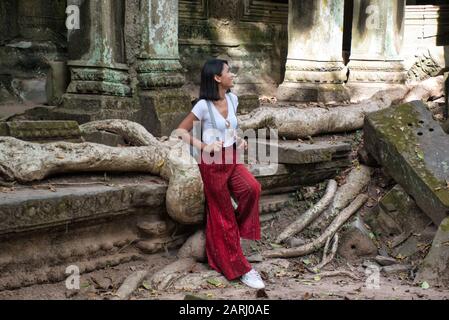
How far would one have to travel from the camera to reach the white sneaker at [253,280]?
5.42m

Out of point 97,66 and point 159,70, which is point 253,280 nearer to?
point 159,70

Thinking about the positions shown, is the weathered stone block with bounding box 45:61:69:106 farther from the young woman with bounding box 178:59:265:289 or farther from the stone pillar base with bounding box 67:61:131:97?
the young woman with bounding box 178:59:265:289

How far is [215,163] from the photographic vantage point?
5.47 metres

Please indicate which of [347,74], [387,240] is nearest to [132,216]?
[387,240]

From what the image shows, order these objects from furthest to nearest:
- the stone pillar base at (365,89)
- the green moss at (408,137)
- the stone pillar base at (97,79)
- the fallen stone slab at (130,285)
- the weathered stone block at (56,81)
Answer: the stone pillar base at (365,89) → the weathered stone block at (56,81) → the stone pillar base at (97,79) → the green moss at (408,137) → the fallen stone slab at (130,285)

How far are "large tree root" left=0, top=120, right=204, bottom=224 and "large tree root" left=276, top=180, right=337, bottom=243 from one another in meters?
1.08

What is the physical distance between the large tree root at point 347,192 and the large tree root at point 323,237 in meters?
0.07

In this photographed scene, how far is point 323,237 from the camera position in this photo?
21.3 feet

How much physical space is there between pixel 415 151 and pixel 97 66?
3006mm

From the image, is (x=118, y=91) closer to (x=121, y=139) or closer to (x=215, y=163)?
(x=121, y=139)

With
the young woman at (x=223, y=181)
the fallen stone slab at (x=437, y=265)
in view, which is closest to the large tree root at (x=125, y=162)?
the young woman at (x=223, y=181)

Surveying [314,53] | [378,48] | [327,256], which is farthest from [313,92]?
[327,256]

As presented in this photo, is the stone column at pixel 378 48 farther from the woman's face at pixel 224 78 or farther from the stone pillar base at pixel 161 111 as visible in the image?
the woman's face at pixel 224 78

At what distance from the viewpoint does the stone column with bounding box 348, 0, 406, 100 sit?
987 centimetres
